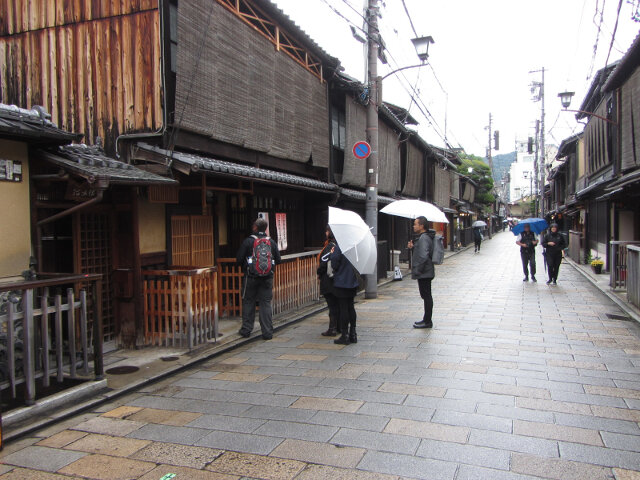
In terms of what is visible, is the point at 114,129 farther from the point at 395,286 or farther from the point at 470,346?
the point at 395,286

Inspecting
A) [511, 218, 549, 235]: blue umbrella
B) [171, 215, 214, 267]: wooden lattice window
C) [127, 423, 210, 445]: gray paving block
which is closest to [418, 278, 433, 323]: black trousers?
[171, 215, 214, 267]: wooden lattice window

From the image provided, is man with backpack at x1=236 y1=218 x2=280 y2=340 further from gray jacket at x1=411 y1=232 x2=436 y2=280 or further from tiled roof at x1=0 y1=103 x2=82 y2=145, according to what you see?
tiled roof at x1=0 y1=103 x2=82 y2=145

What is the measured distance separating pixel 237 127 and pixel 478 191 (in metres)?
47.2

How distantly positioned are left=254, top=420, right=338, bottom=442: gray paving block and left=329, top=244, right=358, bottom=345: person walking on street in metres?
3.17

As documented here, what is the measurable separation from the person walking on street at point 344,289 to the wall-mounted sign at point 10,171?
4.48 m

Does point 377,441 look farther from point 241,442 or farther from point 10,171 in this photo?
point 10,171

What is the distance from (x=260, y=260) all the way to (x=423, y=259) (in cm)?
305

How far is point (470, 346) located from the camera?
295 inches

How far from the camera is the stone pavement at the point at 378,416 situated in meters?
3.73

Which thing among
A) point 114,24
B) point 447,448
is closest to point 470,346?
point 447,448

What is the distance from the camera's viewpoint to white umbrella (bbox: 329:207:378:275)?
7.27 m

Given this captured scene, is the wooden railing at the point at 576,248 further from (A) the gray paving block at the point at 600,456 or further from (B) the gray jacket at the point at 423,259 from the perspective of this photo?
(A) the gray paving block at the point at 600,456

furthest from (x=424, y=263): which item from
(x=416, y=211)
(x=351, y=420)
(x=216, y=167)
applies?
(x=351, y=420)

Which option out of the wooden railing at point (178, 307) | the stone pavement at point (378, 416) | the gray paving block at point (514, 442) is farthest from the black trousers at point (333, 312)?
the gray paving block at point (514, 442)
